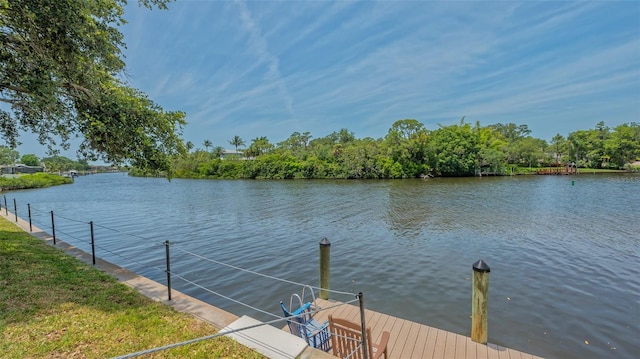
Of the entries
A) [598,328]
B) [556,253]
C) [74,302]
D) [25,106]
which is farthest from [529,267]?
[25,106]

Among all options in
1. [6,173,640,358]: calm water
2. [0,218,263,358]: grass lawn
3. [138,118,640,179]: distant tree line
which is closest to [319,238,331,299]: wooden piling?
[6,173,640,358]: calm water

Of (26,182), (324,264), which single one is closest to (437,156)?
(324,264)

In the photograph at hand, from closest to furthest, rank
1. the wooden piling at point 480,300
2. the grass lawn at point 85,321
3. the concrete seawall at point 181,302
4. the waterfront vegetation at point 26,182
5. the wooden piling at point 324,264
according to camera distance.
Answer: the grass lawn at point 85,321 < the concrete seawall at point 181,302 < the wooden piling at point 480,300 < the wooden piling at point 324,264 < the waterfront vegetation at point 26,182

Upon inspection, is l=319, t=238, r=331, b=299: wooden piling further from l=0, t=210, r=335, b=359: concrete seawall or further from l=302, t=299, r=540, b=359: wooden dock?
l=0, t=210, r=335, b=359: concrete seawall

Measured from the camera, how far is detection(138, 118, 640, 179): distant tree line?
54.1 meters

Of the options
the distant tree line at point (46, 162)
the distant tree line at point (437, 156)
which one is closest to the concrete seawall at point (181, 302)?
the distant tree line at point (437, 156)

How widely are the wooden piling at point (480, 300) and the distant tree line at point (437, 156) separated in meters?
50.0

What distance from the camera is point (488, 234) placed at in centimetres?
1180

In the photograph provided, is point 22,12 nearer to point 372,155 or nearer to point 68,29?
point 68,29

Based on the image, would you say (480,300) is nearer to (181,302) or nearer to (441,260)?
(181,302)

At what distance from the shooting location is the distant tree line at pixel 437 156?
5406 cm

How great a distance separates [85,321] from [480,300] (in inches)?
A: 205

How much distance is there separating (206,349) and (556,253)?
33.7ft

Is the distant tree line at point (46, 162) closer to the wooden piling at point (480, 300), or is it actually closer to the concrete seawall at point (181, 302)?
the concrete seawall at point (181, 302)
